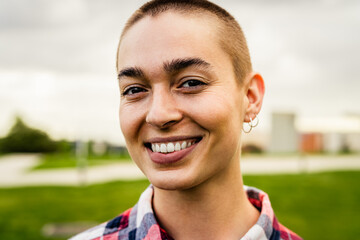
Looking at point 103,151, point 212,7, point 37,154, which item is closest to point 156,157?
point 212,7

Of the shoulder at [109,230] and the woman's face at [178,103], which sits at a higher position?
the woman's face at [178,103]

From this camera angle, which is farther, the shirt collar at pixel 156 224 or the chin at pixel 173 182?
the shirt collar at pixel 156 224

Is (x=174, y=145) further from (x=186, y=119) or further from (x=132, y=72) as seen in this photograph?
(x=132, y=72)

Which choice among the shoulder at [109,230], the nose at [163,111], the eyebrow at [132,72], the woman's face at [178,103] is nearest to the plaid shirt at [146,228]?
the shoulder at [109,230]

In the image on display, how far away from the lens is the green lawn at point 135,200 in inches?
293

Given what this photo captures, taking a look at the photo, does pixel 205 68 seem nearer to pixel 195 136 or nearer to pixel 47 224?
pixel 195 136

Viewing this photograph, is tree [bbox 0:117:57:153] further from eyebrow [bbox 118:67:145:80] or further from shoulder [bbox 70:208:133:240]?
eyebrow [bbox 118:67:145:80]

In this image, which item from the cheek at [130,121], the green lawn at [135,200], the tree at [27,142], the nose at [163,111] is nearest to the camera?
the nose at [163,111]

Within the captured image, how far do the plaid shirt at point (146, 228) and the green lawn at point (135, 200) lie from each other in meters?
5.50

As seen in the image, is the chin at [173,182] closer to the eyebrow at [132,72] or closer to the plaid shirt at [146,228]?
the plaid shirt at [146,228]

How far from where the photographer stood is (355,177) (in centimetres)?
1323

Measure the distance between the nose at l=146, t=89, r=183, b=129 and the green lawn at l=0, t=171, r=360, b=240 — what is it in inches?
239

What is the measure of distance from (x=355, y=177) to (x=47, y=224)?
10.3 meters

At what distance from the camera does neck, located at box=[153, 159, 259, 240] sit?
1.75m
